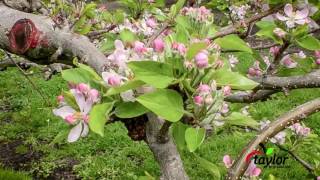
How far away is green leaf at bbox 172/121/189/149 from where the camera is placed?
3.60 ft

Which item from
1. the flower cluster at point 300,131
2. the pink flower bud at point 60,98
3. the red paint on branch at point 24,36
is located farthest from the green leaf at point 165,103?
the flower cluster at point 300,131

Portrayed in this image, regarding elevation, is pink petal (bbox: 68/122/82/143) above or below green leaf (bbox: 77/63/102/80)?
below

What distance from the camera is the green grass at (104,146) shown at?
5289 millimetres

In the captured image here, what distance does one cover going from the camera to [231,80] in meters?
1.07

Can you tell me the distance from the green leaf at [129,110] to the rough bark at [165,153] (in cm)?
8

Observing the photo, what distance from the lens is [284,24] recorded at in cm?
189

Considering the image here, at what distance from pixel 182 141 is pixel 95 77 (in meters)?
0.23

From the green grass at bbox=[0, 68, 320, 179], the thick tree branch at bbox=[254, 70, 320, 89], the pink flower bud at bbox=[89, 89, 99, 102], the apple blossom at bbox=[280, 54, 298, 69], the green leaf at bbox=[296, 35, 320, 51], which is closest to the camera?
the pink flower bud at bbox=[89, 89, 99, 102]

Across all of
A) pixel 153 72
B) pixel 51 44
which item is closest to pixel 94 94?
pixel 153 72

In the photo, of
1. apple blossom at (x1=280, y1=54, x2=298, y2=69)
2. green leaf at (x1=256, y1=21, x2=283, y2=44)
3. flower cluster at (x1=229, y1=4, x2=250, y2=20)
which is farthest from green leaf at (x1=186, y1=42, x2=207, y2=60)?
flower cluster at (x1=229, y1=4, x2=250, y2=20)

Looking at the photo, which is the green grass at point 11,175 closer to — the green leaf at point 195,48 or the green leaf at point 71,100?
the green leaf at point 71,100

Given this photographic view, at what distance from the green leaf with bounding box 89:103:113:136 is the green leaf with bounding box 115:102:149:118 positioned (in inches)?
1.1

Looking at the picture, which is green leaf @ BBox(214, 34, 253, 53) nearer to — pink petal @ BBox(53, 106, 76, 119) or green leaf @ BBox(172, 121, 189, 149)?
green leaf @ BBox(172, 121, 189, 149)

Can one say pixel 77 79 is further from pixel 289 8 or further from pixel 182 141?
pixel 289 8
